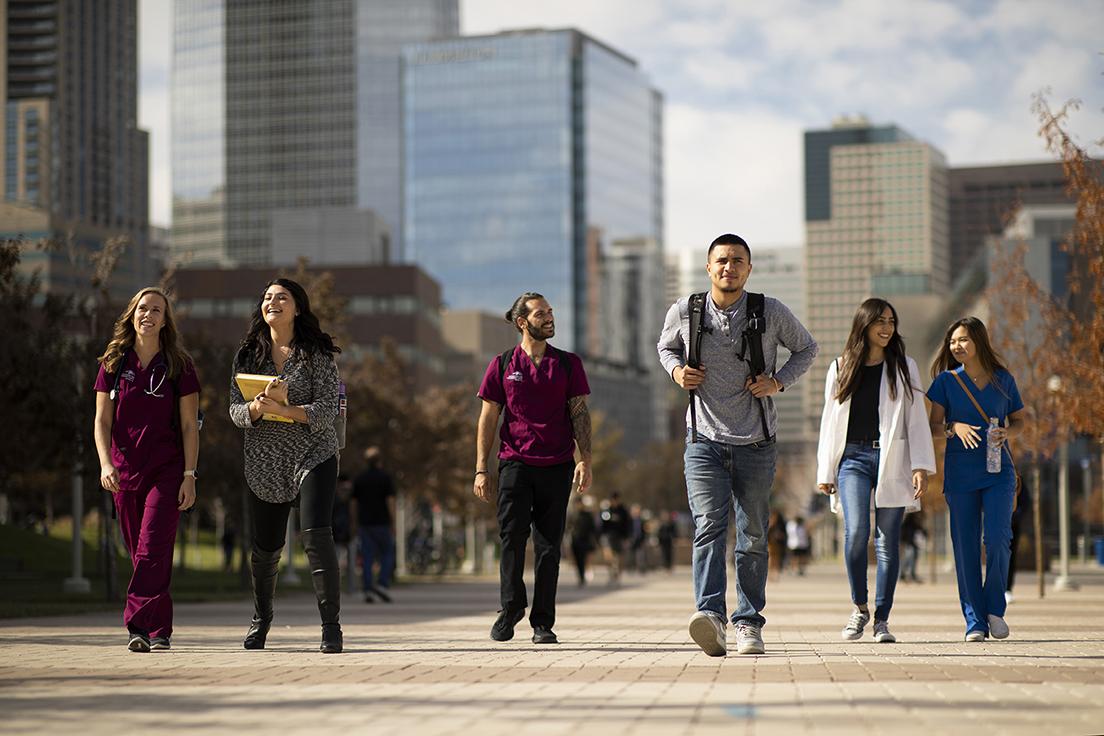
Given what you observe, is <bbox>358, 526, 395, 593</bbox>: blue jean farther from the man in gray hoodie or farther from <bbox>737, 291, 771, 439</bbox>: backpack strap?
<bbox>737, 291, 771, 439</bbox>: backpack strap

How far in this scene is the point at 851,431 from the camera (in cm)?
1198

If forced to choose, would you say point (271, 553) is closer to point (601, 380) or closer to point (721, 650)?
point (721, 650)

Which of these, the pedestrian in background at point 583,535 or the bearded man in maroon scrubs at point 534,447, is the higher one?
the bearded man in maroon scrubs at point 534,447

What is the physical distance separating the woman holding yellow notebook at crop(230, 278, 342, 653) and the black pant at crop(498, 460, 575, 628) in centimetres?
139

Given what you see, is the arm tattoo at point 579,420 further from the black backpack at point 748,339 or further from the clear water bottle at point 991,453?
the clear water bottle at point 991,453

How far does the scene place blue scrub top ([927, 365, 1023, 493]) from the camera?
12010 mm

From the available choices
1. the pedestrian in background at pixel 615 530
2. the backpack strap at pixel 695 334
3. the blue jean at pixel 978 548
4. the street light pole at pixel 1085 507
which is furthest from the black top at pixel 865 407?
the street light pole at pixel 1085 507

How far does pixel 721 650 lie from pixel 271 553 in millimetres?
2827

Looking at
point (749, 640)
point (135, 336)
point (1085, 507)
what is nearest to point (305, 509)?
point (135, 336)

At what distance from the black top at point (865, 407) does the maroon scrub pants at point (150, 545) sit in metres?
4.29

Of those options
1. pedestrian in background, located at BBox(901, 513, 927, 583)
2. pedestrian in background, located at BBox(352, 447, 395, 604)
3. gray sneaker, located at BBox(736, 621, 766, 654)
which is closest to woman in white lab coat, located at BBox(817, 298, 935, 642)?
gray sneaker, located at BBox(736, 621, 766, 654)

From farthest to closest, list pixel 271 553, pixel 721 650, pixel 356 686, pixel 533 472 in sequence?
pixel 533 472 → pixel 271 553 → pixel 721 650 → pixel 356 686

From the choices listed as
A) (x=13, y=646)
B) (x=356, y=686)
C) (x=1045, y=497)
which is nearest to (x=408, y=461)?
(x=13, y=646)

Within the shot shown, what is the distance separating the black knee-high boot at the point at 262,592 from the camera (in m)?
11.0
